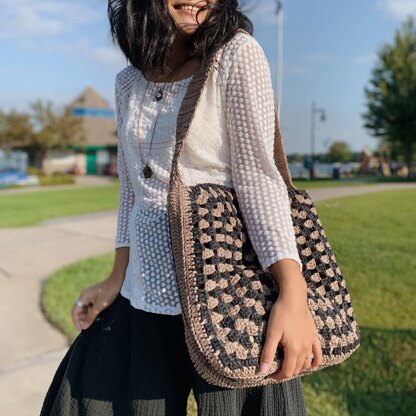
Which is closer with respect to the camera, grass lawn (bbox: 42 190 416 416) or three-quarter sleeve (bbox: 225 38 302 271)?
three-quarter sleeve (bbox: 225 38 302 271)

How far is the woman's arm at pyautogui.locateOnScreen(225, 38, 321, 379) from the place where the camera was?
0.92 meters

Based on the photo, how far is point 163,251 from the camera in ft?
3.43

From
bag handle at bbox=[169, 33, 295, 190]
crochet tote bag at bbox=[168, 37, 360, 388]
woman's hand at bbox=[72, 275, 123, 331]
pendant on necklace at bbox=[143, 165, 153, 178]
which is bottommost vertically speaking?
woman's hand at bbox=[72, 275, 123, 331]

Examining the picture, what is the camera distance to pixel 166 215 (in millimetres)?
1050

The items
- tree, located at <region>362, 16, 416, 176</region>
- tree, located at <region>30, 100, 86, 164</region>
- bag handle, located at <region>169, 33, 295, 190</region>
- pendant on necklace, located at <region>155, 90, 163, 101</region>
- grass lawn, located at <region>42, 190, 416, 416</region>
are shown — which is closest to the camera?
bag handle, located at <region>169, 33, 295, 190</region>

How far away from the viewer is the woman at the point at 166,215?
3.21ft

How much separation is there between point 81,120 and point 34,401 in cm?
3572

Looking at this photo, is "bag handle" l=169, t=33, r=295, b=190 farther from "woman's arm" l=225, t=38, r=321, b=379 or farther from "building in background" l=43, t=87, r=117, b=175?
"building in background" l=43, t=87, r=117, b=175

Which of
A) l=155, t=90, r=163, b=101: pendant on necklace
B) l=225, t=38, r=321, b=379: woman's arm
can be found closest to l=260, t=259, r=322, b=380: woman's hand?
l=225, t=38, r=321, b=379: woman's arm

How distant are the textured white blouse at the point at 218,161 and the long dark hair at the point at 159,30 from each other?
45 mm

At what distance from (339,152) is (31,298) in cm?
5261

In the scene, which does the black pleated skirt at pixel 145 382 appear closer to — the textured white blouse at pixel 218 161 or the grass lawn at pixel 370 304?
the textured white blouse at pixel 218 161

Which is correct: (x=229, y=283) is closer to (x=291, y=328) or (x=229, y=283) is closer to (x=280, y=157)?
(x=291, y=328)

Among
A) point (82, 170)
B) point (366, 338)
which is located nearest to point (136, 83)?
point (366, 338)
